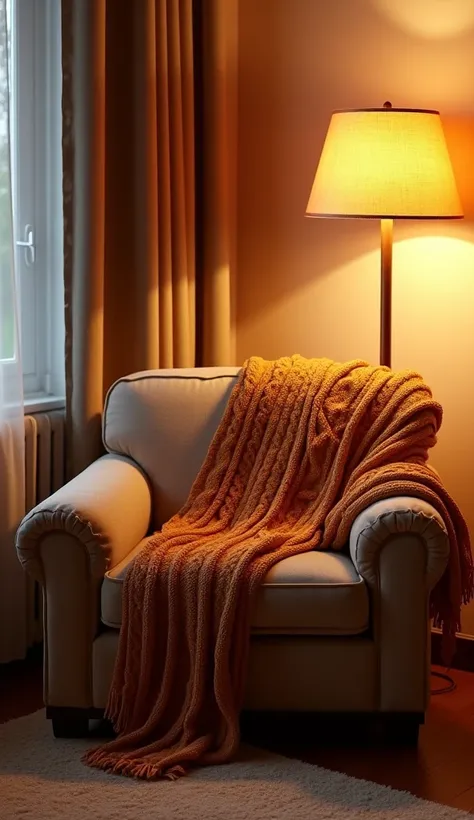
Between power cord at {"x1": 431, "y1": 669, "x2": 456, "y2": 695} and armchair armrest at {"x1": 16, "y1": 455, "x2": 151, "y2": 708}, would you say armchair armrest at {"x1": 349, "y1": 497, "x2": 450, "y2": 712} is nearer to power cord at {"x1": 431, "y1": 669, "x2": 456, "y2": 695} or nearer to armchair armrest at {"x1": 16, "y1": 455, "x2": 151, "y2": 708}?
power cord at {"x1": 431, "y1": 669, "x2": 456, "y2": 695}

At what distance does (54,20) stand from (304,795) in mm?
2295

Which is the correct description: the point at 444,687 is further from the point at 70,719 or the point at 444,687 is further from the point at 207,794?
the point at 70,719

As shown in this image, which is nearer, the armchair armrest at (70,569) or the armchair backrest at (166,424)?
the armchair armrest at (70,569)

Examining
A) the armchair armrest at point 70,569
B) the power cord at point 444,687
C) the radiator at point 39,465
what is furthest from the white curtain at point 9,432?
the power cord at point 444,687

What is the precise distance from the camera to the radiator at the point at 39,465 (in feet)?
10.8


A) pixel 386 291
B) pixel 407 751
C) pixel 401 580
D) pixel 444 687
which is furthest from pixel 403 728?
pixel 386 291

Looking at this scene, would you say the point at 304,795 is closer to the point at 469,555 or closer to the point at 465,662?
the point at 469,555

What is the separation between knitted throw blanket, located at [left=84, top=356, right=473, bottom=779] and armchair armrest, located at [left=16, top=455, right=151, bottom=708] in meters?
0.09

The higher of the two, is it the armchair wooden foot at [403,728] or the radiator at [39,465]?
the radiator at [39,465]

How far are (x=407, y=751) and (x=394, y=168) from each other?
4.96ft

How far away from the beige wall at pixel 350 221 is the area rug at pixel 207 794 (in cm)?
107

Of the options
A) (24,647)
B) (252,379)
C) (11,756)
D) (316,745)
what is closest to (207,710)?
(316,745)

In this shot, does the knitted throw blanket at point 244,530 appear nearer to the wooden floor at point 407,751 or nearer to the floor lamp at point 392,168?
the wooden floor at point 407,751

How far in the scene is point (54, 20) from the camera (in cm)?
340
